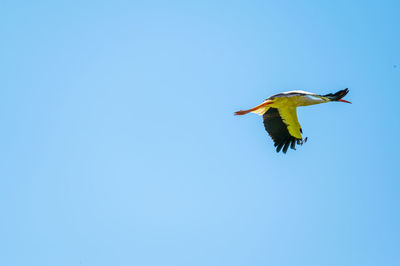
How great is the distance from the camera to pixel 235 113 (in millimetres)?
14703

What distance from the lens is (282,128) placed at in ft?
50.7

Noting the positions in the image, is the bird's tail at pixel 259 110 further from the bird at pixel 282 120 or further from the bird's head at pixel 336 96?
the bird's head at pixel 336 96

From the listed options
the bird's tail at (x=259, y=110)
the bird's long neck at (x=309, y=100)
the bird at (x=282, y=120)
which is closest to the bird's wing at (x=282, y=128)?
the bird at (x=282, y=120)

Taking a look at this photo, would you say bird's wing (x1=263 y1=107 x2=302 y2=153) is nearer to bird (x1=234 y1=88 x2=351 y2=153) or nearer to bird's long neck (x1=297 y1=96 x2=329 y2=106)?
bird (x1=234 y1=88 x2=351 y2=153)

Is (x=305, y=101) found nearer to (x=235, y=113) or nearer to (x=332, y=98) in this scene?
(x=332, y=98)

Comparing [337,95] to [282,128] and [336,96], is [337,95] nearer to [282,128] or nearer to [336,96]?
[336,96]

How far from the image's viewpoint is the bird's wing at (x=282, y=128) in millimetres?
15305

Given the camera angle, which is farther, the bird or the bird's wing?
the bird's wing

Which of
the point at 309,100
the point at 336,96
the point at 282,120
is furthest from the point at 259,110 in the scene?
the point at 336,96

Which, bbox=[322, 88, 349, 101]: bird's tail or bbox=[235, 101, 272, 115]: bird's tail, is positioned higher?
bbox=[235, 101, 272, 115]: bird's tail

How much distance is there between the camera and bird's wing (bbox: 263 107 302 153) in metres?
15.3

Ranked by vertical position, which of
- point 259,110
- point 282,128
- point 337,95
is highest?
point 259,110

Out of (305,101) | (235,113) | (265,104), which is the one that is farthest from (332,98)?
(235,113)

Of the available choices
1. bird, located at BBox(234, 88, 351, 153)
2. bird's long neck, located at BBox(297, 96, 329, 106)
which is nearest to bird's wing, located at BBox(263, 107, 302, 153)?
bird, located at BBox(234, 88, 351, 153)
